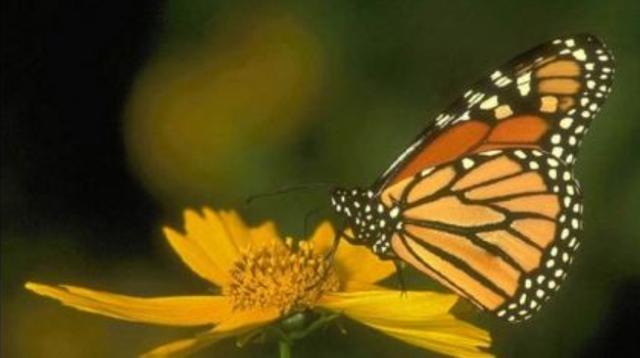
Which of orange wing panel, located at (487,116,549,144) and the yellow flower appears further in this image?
orange wing panel, located at (487,116,549,144)

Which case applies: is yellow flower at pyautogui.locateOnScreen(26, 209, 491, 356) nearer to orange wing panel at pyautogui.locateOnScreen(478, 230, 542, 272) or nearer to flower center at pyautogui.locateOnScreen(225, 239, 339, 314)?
flower center at pyautogui.locateOnScreen(225, 239, 339, 314)

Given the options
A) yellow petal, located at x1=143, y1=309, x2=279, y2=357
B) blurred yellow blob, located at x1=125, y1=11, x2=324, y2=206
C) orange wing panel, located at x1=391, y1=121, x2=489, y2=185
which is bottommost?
yellow petal, located at x1=143, y1=309, x2=279, y2=357

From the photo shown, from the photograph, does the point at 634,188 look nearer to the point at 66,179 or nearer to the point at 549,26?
the point at 549,26

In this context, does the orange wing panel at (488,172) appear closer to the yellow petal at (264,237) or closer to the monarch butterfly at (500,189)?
the monarch butterfly at (500,189)

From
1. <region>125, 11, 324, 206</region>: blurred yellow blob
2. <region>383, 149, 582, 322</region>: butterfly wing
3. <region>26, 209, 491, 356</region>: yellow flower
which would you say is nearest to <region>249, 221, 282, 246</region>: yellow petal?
<region>26, 209, 491, 356</region>: yellow flower

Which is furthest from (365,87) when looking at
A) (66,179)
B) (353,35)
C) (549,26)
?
(66,179)

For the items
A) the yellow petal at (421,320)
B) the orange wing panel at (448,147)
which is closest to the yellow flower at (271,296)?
the yellow petal at (421,320)

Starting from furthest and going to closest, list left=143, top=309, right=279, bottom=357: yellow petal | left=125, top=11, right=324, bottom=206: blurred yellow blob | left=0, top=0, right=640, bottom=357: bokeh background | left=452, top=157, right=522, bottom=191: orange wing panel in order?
1. left=125, top=11, right=324, bottom=206: blurred yellow blob
2. left=0, top=0, right=640, bottom=357: bokeh background
3. left=452, top=157, right=522, bottom=191: orange wing panel
4. left=143, top=309, right=279, bottom=357: yellow petal

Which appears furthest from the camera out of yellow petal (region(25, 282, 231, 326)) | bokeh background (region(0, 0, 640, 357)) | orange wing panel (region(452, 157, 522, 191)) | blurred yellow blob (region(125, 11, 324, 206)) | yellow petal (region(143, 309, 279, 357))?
blurred yellow blob (region(125, 11, 324, 206))
